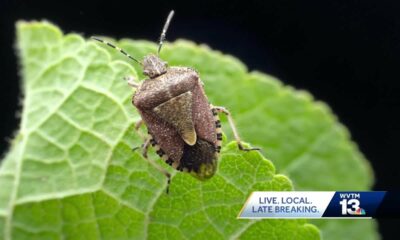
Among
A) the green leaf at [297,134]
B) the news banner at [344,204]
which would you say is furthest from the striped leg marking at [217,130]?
the news banner at [344,204]

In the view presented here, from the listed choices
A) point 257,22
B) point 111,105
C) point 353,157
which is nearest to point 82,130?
point 111,105

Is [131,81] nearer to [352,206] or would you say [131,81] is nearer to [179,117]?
[179,117]

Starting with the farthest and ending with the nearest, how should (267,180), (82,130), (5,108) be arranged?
1. (5,108)
2. (82,130)
3. (267,180)

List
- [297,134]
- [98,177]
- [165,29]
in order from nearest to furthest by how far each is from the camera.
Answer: [98,177], [165,29], [297,134]

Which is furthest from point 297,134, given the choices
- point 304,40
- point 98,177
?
point 98,177

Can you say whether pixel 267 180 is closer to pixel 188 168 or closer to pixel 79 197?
pixel 188 168

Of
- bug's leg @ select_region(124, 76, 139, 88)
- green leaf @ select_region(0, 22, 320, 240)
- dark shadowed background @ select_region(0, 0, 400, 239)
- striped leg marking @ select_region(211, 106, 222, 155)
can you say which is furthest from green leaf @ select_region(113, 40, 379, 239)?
green leaf @ select_region(0, 22, 320, 240)

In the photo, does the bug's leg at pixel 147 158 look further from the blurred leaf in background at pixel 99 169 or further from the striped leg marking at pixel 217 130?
the striped leg marking at pixel 217 130
